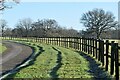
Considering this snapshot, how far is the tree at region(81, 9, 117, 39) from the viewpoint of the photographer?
106500 millimetres

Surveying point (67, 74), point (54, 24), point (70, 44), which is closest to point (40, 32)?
point (54, 24)

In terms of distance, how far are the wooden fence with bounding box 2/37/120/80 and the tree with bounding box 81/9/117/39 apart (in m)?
42.4

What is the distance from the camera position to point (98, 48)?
1964 cm

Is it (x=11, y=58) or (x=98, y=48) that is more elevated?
(x=98, y=48)

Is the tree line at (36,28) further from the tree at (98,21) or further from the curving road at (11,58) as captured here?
the curving road at (11,58)

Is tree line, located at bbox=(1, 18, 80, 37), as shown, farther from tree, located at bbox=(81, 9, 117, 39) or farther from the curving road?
the curving road

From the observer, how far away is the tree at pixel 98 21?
349 ft

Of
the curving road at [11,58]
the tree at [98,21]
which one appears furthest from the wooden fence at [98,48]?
the tree at [98,21]

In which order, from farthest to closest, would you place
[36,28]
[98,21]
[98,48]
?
[36,28], [98,21], [98,48]

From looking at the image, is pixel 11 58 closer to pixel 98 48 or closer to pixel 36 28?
pixel 98 48

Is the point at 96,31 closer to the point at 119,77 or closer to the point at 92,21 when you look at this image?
the point at 92,21

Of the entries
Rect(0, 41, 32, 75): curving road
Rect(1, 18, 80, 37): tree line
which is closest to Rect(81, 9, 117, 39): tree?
Rect(1, 18, 80, 37): tree line

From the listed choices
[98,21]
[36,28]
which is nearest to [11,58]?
[98,21]

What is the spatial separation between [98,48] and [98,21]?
3524 inches
